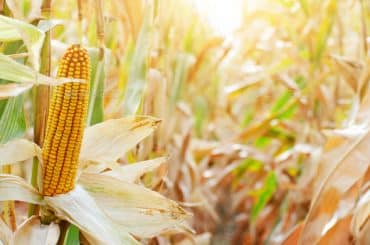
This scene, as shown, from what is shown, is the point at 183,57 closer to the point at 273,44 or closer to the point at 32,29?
the point at 273,44

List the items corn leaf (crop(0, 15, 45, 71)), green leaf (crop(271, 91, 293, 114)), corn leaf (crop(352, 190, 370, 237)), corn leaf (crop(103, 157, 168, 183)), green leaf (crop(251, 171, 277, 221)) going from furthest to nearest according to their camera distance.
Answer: green leaf (crop(271, 91, 293, 114)) → green leaf (crop(251, 171, 277, 221)) → corn leaf (crop(352, 190, 370, 237)) → corn leaf (crop(103, 157, 168, 183)) → corn leaf (crop(0, 15, 45, 71))

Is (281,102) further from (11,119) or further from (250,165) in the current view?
(11,119)

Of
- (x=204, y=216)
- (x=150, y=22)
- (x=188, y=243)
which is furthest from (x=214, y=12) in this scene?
(x=150, y=22)

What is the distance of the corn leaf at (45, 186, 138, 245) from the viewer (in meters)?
0.81

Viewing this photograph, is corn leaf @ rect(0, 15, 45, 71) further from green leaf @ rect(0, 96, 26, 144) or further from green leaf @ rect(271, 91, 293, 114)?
green leaf @ rect(271, 91, 293, 114)

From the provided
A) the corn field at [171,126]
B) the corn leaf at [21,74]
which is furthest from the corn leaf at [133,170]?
the corn leaf at [21,74]

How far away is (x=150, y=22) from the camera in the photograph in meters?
1.07

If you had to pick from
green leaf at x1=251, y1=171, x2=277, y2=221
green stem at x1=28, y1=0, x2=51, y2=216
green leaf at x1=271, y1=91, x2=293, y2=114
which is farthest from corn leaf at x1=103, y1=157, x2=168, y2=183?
green leaf at x1=271, y1=91, x2=293, y2=114

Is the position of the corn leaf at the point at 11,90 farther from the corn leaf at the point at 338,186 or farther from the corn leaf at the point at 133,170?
the corn leaf at the point at 338,186

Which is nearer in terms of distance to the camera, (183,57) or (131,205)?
(131,205)

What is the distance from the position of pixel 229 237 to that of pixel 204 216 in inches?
3.9

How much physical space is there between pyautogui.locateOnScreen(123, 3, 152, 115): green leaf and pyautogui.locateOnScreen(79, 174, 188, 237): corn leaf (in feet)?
0.67

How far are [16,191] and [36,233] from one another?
54 mm

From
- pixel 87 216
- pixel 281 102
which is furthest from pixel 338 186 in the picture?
A: pixel 281 102
